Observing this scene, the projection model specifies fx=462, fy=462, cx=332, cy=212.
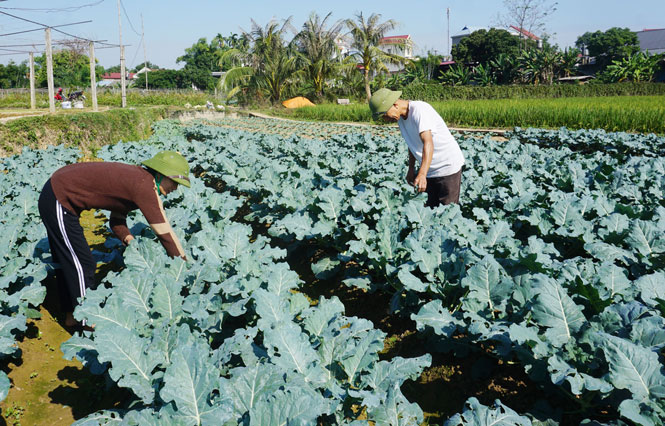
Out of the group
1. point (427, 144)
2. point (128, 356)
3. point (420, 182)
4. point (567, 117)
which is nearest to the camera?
point (128, 356)

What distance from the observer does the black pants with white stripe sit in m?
3.36

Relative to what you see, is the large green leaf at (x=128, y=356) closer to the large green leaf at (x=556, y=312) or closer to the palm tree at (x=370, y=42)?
the large green leaf at (x=556, y=312)

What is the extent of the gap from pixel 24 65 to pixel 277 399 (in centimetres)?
8365

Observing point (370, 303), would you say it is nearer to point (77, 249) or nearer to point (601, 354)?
point (601, 354)

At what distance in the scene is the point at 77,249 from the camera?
11.4 ft

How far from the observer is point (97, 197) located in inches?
133

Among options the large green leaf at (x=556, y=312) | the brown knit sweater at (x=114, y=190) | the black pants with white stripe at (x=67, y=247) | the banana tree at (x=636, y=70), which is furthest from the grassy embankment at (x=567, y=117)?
the banana tree at (x=636, y=70)

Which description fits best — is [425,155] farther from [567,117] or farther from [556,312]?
[567,117]

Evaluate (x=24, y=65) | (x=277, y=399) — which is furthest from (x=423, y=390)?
(x=24, y=65)

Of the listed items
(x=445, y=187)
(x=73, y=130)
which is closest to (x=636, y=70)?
(x=73, y=130)

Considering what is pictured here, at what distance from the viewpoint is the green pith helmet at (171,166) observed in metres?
3.22

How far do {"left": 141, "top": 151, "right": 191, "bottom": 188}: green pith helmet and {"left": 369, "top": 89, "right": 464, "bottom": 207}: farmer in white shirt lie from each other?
1.72m

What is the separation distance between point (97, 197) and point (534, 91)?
117 feet

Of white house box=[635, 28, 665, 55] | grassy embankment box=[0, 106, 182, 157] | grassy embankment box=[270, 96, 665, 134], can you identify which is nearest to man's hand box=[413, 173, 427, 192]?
grassy embankment box=[0, 106, 182, 157]
